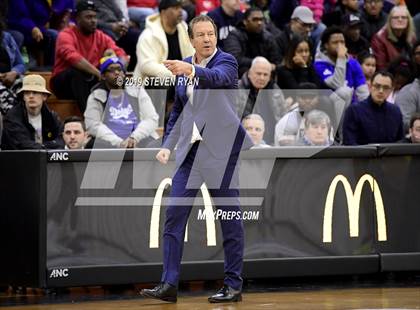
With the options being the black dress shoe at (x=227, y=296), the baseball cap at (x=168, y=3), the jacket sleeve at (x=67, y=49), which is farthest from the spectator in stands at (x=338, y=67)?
the black dress shoe at (x=227, y=296)

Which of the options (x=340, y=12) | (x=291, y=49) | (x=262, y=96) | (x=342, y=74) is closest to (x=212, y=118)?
(x=262, y=96)

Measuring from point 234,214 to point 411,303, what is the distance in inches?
62.4

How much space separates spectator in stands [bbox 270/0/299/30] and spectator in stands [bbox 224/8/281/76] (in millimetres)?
1492

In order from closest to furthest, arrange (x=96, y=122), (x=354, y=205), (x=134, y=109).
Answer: (x=354, y=205) < (x=96, y=122) < (x=134, y=109)

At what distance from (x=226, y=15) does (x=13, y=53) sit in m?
3.09

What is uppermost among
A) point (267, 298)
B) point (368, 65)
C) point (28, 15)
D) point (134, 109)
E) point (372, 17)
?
point (372, 17)

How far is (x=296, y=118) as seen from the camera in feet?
36.6

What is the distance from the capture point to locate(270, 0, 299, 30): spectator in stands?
1455cm

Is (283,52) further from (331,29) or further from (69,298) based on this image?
(69,298)

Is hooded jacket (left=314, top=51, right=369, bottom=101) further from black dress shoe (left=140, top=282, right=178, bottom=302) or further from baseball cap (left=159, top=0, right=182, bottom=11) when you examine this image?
black dress shoe (left=140, top=282, right=178, bottom=302)

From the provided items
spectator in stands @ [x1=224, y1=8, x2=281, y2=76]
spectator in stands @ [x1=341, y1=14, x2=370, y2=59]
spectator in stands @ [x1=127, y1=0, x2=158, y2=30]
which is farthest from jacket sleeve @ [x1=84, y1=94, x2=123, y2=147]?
spectator in stands @ [x1=341, y1=14, x2=370, y2=59]

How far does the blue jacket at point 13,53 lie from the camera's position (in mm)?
11602

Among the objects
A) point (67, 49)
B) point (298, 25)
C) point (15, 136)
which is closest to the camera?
point (15, 136)

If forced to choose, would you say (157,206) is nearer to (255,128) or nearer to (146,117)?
(255,128)
